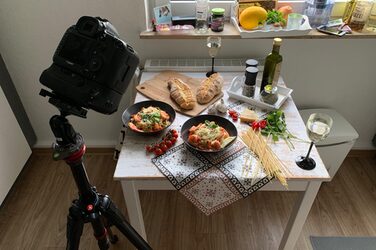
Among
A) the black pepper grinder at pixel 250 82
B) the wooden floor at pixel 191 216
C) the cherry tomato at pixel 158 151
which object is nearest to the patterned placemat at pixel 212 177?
the cherry tomato at pixel 158 151

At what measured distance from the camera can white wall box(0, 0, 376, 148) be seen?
144cm

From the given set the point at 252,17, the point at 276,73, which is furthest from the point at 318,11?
the point at 276,73

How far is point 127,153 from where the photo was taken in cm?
102

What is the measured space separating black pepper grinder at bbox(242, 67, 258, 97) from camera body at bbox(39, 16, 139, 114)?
2.10 ft

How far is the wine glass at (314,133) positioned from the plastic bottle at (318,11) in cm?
67

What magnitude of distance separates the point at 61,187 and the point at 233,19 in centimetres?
137

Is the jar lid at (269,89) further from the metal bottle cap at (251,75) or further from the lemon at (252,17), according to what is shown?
the lemon at (252,17)

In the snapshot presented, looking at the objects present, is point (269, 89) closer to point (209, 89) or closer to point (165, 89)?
point (209, 89)

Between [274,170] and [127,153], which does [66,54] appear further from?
[274,170]

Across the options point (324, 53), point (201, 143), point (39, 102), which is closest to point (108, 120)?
point (39, 102)

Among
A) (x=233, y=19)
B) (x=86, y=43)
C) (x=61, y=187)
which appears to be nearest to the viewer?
(x=86, y=43)

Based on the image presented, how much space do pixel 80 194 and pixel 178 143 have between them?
375 millimetres

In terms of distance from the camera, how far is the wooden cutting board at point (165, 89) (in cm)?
123

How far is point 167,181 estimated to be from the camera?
990mm
